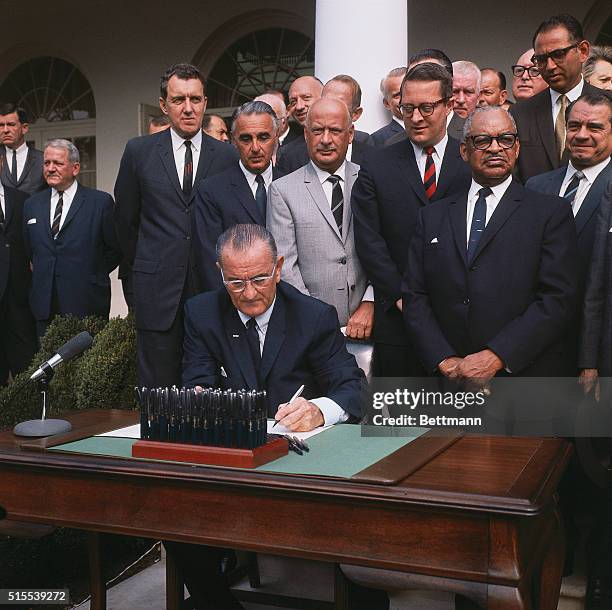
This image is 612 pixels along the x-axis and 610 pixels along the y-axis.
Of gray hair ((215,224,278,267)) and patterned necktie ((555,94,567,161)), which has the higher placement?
patterned necktie ((555,94,567,161))

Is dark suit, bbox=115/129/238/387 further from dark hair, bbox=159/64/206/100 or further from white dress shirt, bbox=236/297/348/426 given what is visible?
white dress shirt, bbox=236/297/348/426

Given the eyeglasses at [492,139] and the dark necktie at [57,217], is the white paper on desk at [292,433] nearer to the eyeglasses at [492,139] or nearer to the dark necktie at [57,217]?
the eyeglasses at [492,139]

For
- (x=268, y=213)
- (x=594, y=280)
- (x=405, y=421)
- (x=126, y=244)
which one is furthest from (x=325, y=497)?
(x=126, y=244)

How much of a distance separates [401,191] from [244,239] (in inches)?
46.6

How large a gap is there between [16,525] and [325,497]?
1384 millimetres

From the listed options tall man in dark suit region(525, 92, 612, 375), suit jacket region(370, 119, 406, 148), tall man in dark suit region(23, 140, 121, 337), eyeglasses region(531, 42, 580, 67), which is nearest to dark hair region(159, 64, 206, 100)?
suit jacket region(370, 119, 406, 148)

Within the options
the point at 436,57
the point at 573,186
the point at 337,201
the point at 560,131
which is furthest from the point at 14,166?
the point at 573,186

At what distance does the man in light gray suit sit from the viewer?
4.43m

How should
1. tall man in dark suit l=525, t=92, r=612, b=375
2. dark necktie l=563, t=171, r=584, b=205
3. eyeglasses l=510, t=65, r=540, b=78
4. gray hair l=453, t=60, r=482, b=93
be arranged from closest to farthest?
tall man in dark suit l=525, t=92, r=612, b=375, dark necktie l=563, t=171, r=584, b=205, gray hair l=453, t=60, r=482, b=93, eyeglasses l=510, t=65, r=540, b=78

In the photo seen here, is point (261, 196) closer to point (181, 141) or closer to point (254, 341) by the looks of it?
point (181, 141)

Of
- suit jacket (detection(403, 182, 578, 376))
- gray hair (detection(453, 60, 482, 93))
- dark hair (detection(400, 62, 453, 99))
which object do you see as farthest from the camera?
gray hair (detection(453, 60, 482, 93))

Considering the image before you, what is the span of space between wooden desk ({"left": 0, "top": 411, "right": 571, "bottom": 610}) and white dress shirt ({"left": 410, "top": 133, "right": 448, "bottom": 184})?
5.97 feet

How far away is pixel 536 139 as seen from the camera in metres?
4.55

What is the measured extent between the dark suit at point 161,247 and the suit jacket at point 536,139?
1662mm
